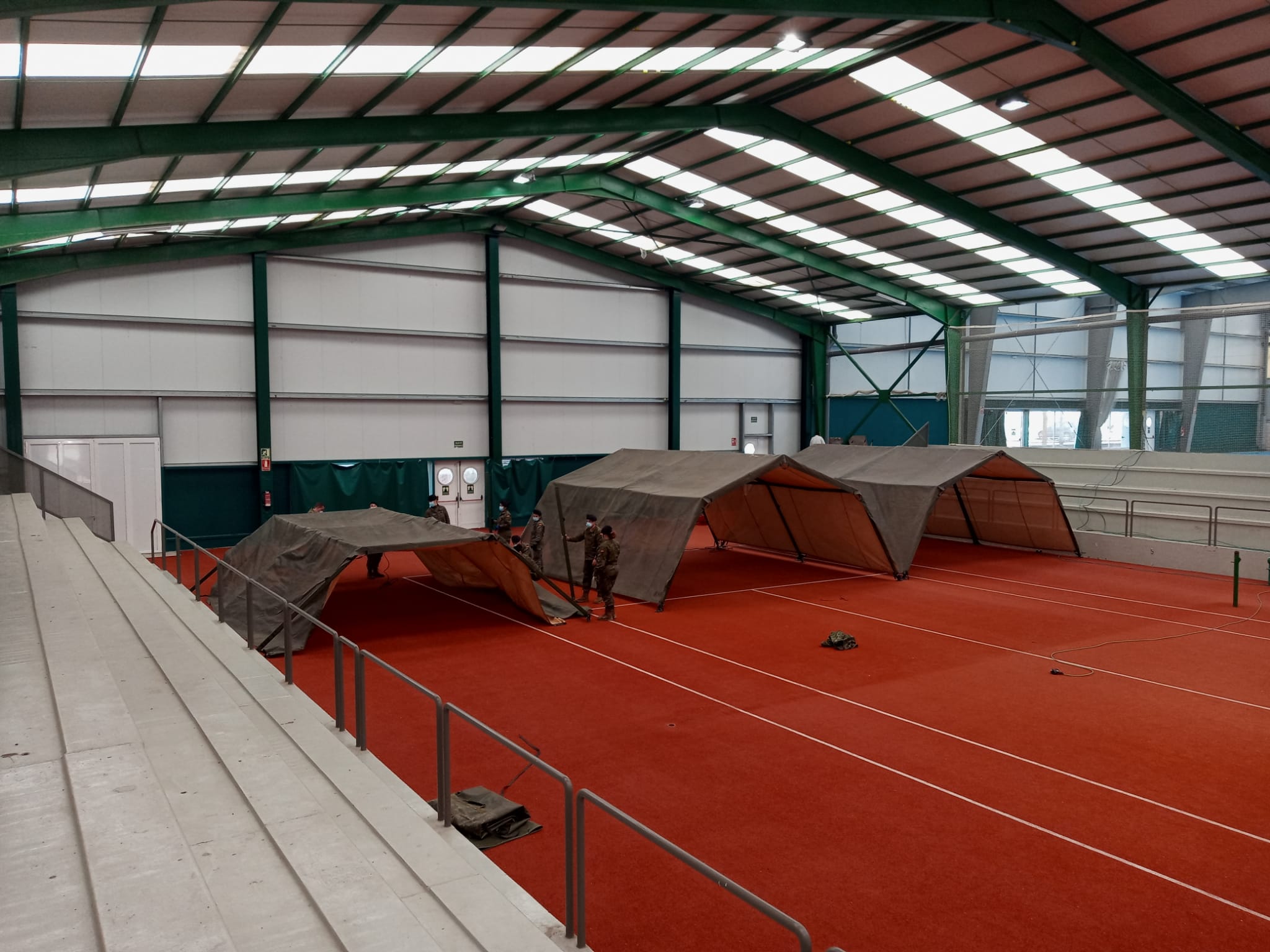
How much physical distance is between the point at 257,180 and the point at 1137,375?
927 inches

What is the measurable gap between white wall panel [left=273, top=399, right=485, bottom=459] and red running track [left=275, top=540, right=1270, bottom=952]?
420 inches

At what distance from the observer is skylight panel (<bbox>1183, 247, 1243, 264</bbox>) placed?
24688 millimetres

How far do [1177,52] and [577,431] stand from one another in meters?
20.7

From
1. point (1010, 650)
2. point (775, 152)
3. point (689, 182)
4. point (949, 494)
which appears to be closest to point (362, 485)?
point (689, 182)

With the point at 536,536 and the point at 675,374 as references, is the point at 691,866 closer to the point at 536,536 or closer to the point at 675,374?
the point at 536,536

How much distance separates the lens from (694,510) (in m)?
17.5

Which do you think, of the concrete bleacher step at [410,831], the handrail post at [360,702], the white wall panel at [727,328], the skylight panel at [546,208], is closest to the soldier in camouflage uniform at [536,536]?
the concrete bleacher step at [410,831]

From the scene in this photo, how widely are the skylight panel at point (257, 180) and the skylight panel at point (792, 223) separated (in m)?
13.9

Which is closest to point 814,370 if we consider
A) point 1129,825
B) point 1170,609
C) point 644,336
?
point 644,336

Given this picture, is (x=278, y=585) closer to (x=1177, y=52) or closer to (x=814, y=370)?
(x=1177, y=52)

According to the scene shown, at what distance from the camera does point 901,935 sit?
6129 mm

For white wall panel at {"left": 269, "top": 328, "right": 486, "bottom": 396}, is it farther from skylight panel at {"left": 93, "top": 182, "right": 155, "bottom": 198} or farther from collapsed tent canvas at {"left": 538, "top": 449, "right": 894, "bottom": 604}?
skylight panel at {"left": 93, "top": 182, "right": 155, "bottom": 198}

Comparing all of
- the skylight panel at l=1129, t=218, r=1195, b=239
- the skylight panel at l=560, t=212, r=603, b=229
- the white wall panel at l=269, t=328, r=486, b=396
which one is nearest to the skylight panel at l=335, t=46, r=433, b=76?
the white wall panel at l=269, t=328, r=486, b=396

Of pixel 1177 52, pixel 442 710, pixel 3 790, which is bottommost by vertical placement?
pixel 3 790
